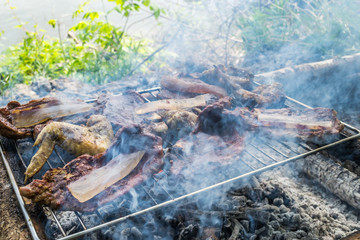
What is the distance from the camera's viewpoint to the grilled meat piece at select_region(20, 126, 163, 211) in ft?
6.58

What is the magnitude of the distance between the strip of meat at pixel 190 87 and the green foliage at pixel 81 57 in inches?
99.2

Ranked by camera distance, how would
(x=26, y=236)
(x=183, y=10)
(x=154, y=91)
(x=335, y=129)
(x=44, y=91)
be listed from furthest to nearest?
(x=183, y=10) → (x=44, y=91) → (x=154, y=91) → (x=335, y=129) → (x=26, y=236)

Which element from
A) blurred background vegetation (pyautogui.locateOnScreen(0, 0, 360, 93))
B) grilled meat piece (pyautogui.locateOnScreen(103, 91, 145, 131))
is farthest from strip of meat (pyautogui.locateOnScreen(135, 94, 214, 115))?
blurred background vegetation (pyautogui.locateOnScreen(0, 0, 360, 93))

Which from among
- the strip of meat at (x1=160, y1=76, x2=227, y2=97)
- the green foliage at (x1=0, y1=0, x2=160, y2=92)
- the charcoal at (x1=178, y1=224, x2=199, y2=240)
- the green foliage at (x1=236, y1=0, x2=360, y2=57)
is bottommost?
the charcoal at (x1=178, y1=224, x2=199, y2=240)

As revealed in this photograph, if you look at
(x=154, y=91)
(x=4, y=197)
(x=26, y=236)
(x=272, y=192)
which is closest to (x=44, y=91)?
(x=154, y=91)

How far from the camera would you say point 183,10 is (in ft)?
29.1

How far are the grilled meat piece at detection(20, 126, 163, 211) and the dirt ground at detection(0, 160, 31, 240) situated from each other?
0.22 metres

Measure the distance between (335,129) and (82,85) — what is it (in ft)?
13.8

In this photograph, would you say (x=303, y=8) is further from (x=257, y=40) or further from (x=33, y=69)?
(x=33, y=69)

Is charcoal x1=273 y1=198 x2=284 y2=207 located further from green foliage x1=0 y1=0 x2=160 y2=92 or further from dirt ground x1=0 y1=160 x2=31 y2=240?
green foliage x1=0 y1=0 x2=160 y2=92

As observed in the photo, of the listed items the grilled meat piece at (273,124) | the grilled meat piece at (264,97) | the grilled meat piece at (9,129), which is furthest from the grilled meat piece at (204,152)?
the grilled meat piece at (9,129)

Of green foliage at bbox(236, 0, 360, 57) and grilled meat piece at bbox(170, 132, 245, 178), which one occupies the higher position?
green foliage at bbox(236, 0, 360, 57)

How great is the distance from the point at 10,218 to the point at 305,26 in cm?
614

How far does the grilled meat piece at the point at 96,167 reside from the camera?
2.01 metres
